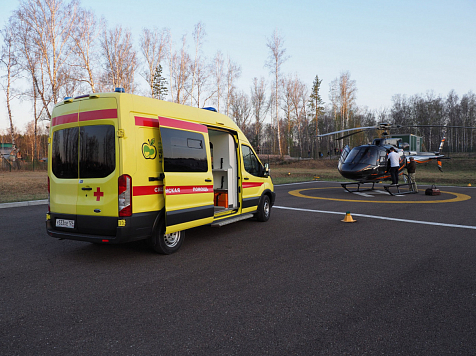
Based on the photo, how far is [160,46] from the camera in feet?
115

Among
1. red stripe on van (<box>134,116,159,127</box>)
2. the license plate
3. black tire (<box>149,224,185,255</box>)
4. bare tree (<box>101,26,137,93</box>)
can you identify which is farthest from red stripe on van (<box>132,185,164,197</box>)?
bare tree (<box>101,26,137,93</box>)

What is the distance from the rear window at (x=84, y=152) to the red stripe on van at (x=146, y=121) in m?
0.40

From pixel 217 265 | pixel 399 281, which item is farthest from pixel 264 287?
pixel 399 281

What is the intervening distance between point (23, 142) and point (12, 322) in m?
93.0

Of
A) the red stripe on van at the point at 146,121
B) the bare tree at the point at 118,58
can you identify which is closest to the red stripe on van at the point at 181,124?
the red stripe on van at the point at 146,121

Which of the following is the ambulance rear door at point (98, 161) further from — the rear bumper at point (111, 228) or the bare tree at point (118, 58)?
the bare tree at point (118, 58)

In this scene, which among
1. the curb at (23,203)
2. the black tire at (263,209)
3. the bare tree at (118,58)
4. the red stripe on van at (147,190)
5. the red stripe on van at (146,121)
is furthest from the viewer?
the bare tree at (118,58)

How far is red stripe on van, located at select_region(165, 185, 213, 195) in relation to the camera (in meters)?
5.38

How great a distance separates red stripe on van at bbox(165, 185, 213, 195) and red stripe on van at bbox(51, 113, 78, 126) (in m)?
1.89

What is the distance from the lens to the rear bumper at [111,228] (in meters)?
4.87

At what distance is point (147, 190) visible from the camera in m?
5.15

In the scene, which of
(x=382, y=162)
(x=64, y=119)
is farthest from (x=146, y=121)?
(x=382, y=162)

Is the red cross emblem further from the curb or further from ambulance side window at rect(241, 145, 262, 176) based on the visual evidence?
the curb

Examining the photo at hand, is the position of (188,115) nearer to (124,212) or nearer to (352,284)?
(124,212)
